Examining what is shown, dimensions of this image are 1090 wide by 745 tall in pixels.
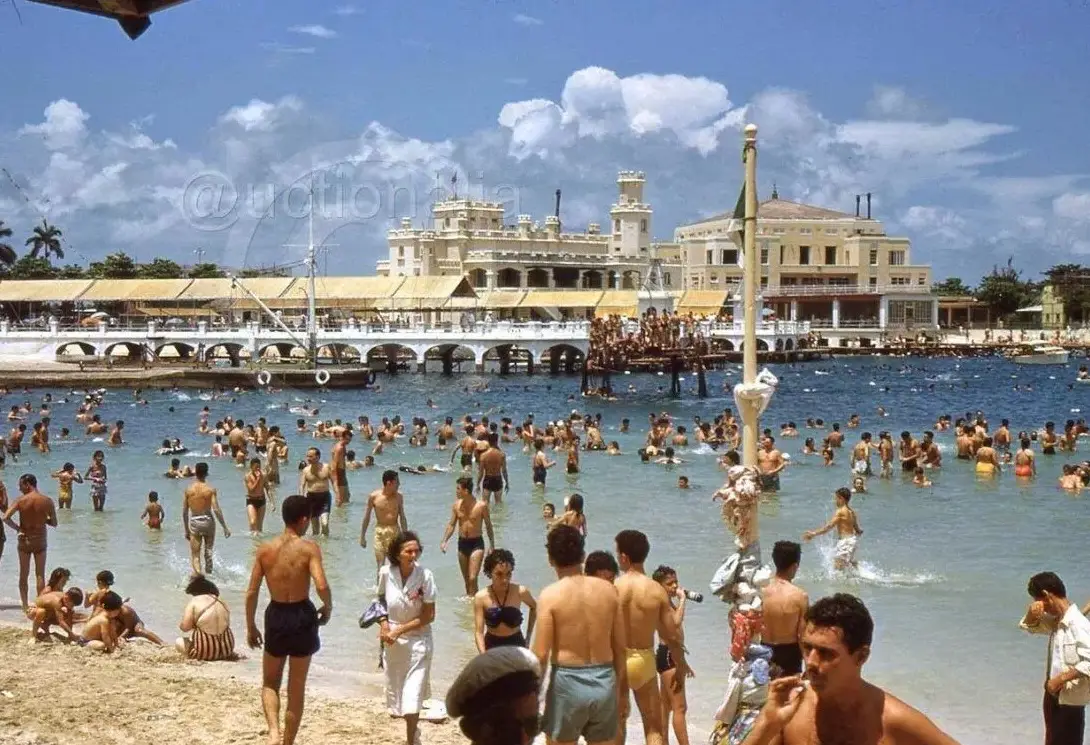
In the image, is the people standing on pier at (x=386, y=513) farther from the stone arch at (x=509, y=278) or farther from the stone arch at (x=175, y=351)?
the stone arch at (x=509, y=278)

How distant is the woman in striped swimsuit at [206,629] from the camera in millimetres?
9742

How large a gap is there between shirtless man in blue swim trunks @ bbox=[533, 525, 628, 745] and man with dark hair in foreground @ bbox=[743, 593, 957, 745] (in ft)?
6.48

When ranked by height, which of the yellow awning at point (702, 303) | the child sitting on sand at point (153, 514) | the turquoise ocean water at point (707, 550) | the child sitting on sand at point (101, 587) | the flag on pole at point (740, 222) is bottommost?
the turquoise ocean water at point (707, 550)

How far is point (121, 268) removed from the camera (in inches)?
4171

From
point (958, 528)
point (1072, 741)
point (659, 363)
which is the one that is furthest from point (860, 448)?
point (659, 363)

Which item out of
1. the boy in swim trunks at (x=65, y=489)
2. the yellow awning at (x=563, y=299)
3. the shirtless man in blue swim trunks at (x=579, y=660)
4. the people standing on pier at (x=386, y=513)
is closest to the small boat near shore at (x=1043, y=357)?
the yellow awning at (x=563, y=299)

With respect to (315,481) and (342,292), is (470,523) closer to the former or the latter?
(315,481)

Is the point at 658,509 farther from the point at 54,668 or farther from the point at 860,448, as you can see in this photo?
the point at 54,668

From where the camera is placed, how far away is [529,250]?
110 metres

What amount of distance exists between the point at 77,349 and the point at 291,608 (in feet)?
243

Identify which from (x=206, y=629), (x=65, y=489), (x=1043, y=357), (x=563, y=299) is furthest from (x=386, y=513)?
(x=1043, y=357)

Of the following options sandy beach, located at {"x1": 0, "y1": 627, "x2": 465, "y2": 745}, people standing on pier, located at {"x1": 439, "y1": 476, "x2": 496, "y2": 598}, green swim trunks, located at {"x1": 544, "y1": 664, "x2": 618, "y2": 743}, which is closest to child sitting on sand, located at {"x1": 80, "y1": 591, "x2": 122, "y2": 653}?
sandy beach, located at {"x1": 0, "y1": 627, "x2": 465, "y2": 745}

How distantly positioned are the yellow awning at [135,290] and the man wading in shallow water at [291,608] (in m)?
71.6

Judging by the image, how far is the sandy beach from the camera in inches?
295
